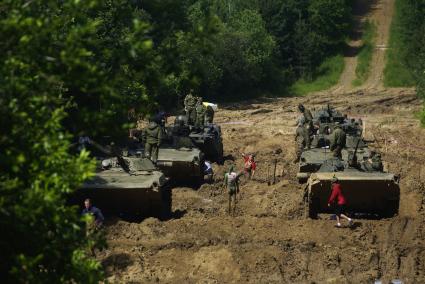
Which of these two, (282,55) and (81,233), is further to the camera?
(282,55)

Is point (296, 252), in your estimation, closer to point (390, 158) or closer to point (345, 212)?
point (345, 212)

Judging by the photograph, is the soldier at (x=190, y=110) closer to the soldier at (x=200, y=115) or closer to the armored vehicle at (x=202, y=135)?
the soldier at (x=200, y=115)

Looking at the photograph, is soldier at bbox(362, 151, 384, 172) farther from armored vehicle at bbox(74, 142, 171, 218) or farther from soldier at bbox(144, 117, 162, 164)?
soldier at bbox(144, 117, 162, 164)

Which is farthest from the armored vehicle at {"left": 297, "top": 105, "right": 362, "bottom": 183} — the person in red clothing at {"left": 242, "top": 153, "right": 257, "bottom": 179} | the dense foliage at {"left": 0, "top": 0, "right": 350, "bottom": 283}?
the dense foliage at {"left": 0, "top": 0, "right": 350, "bottom": 283}

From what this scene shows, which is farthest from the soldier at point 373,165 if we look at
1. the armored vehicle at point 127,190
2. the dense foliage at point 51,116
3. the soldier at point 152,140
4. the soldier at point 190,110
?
the dense foliage at point 51,116

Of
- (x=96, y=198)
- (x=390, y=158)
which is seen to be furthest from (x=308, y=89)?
(x=96, y=198)

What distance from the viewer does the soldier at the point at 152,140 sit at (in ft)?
65.3

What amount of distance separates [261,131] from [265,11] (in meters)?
26.7

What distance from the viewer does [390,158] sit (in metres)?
27.5

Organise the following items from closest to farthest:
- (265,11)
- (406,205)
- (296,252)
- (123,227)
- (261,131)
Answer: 1. (296,252)
2. (123,227)
3. (406,205)
4. (261,131)
5. (265,11)

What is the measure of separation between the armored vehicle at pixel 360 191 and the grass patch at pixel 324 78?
38.0 metres

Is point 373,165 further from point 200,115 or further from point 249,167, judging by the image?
point 200,115

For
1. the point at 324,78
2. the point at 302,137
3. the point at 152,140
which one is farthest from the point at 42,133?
the point at 324,78

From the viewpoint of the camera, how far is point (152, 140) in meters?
20.0
